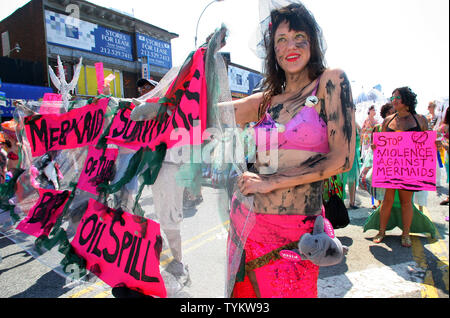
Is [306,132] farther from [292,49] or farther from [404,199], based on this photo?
[404,199]

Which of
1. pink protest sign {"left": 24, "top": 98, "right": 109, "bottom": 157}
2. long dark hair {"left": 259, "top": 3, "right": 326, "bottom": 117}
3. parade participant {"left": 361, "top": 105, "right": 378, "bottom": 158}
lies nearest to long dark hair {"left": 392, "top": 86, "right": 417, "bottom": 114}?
long dark hair {"left": 259, "top": 3, "right": 326, "bottom": 117}

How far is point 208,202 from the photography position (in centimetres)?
162

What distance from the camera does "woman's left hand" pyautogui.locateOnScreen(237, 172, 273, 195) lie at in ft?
4.16

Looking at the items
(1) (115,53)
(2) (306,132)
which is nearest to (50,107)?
(2) (306,132)

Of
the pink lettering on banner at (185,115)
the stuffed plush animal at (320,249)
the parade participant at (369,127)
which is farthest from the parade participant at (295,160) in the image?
the parade participant at (369,127)

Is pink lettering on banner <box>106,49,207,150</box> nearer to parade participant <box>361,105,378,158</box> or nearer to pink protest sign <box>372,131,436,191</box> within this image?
pink protest sign <box>372,131,436,191</box>

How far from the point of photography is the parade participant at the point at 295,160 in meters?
1.28

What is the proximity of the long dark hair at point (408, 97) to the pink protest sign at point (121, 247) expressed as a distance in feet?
11.6

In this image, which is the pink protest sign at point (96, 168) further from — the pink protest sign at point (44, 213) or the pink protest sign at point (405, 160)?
the pink protest sign at point (405, 160)

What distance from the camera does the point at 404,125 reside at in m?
3.75

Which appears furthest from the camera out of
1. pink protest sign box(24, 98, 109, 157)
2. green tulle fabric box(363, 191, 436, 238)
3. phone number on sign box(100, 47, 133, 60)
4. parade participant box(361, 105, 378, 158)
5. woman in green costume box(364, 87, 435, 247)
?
phone number on sign box(100, 47, 133, 60)

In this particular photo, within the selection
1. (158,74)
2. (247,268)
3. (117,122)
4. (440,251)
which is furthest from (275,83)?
(158,74)

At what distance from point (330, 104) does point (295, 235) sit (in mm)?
629

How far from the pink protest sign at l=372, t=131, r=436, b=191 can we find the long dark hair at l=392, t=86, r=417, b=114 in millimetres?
383
